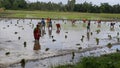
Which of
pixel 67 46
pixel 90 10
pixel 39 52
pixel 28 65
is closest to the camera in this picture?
pixel 28 65

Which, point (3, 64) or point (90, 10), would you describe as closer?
point (3, 64)

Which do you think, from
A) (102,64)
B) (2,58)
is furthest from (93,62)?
(2,58)

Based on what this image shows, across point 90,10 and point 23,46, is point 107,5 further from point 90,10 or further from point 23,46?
point 23,46

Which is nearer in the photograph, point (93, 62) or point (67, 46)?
point (93, 62)

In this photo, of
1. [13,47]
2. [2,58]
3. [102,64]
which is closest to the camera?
[102,64]

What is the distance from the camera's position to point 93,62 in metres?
14.4

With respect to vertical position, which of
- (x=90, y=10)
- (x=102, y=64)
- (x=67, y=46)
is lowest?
(x=90, y=10)

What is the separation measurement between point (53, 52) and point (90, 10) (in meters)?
124

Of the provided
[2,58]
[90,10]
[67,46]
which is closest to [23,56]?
[2,58]

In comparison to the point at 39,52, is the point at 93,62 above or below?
above

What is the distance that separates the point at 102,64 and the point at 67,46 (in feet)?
49.9

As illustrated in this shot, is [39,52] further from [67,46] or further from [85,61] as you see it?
[85,61]

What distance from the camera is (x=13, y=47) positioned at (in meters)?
27.5

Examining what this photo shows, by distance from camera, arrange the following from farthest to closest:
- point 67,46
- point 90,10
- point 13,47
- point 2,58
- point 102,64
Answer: point 90,10 → point 67,46 → point 13,47 → point 2,58 → point 102,64
